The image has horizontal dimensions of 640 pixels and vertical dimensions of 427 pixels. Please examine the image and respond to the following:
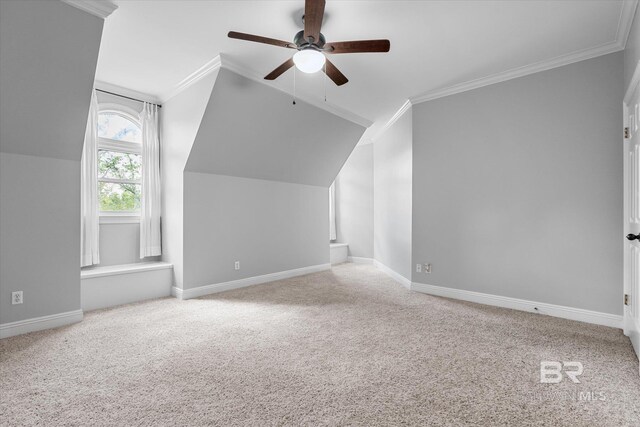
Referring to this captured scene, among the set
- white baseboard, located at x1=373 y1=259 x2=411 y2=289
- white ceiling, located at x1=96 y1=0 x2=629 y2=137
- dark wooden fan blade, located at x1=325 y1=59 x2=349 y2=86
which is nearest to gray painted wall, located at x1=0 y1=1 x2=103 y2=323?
white ceiling, located at x1=96 y1=0 x2=629 y2=137

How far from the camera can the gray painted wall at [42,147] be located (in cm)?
229

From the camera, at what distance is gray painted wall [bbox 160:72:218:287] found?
3.57 metres

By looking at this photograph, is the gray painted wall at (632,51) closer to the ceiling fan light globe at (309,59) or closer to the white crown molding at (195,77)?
the ceiling fan light globe at (309,59)

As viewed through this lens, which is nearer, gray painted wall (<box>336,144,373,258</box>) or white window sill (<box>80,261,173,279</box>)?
white window sill (<box>80,261,173,279</box>)

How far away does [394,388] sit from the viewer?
6.07 feet

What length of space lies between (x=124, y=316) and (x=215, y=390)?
6.31 ft

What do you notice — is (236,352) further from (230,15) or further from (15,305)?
(230,15)

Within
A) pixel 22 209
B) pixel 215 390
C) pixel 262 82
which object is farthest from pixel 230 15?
pixel 215 390

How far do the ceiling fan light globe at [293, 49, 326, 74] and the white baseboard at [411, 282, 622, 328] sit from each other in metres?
3.03

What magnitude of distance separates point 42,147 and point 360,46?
2929 millimetres

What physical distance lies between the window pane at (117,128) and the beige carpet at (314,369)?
7.09 feet

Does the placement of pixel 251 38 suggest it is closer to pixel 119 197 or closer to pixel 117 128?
pixel 117 128

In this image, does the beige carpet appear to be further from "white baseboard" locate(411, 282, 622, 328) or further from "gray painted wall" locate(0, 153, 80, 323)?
"gray painted wall" locate(0, 153, 80, 323)

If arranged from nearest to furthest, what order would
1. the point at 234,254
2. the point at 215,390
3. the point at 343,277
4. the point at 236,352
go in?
the point at 215,390 → the point at 236,352 → the point at 234,254 → the point at 343,277
